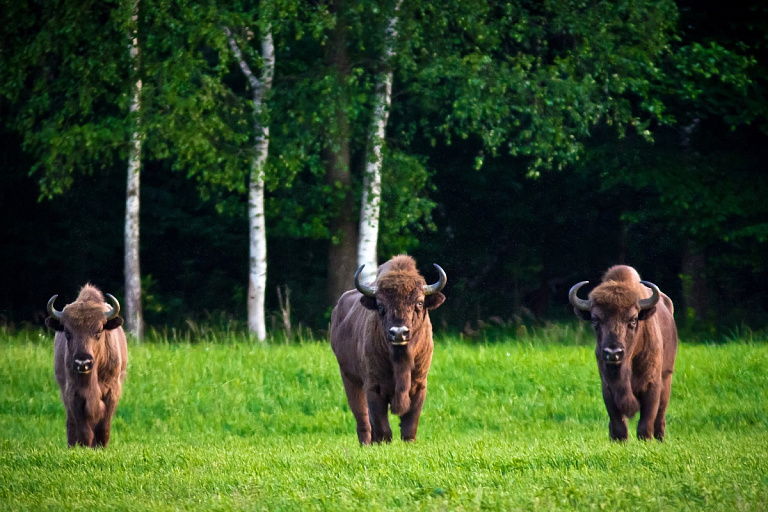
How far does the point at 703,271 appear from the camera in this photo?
85.7ft

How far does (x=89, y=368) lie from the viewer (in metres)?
10.8

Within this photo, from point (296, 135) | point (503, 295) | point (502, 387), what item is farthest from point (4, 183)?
point (502, 387)

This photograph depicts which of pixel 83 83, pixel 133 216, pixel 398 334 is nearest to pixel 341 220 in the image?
pixel 133 216

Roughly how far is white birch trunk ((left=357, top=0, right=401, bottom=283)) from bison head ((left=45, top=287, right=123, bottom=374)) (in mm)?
8528

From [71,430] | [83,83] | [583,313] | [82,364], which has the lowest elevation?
[71,430]

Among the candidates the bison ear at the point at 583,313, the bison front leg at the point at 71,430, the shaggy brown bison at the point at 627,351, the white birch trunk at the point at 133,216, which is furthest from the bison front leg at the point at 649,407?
the white birch trunk at the point at 133,216

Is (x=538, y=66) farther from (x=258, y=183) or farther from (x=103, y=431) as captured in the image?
(x=103, y=431)

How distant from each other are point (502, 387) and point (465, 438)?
3.30 m

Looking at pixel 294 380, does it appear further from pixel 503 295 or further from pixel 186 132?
pixel 503 295

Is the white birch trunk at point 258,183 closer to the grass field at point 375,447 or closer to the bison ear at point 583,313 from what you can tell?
the grass field at point 375,447

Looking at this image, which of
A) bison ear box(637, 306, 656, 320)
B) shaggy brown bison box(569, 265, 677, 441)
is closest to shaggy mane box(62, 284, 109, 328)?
shaggy brown bison box(569, 265, 677, 441)

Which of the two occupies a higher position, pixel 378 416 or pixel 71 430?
pixel 378 416

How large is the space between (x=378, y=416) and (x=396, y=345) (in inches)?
32.9

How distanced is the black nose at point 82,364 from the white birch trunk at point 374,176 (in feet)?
30.1
